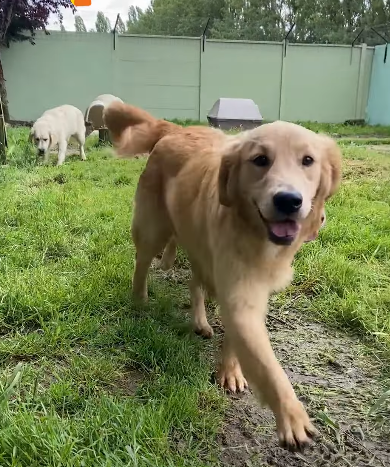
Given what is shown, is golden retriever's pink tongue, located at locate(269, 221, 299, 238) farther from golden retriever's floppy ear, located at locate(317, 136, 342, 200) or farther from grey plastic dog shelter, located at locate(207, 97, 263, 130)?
grey plastic dog shelter, located at locate(207, 97, 263, 130)

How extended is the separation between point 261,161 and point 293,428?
3.51ft

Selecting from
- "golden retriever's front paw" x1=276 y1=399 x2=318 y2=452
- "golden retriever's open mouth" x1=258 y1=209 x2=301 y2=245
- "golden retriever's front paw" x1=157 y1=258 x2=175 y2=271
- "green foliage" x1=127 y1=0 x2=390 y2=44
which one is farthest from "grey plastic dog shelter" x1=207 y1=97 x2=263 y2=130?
"golden retriever's front paw" x1=276 y1=399 x2=318 y2=452

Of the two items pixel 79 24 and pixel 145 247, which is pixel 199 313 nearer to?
pixel 145 247

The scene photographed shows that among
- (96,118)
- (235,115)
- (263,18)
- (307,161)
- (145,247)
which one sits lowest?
(96,118)

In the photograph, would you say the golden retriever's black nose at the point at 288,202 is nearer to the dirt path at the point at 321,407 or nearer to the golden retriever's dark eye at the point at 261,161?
the golden retriever's dark eye at the point at 261,161

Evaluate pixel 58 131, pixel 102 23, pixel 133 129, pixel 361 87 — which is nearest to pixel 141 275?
pixel 133 129

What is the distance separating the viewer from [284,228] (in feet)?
6.89

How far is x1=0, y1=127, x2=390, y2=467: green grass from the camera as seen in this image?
1882mm

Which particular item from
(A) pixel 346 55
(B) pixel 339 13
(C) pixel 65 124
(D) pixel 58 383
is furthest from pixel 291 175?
(B) pixel 339 13

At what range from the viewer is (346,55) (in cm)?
1733

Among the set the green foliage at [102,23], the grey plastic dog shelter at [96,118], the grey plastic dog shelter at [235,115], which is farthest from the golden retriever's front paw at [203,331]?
the green foliage at [102,23]

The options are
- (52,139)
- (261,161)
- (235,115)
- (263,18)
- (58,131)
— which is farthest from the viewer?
(263,18)

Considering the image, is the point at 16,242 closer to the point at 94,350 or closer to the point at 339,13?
the point at 94,350

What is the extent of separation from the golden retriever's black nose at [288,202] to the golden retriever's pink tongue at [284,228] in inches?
3.0
